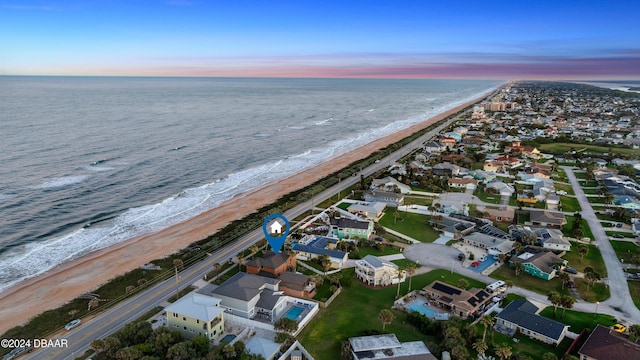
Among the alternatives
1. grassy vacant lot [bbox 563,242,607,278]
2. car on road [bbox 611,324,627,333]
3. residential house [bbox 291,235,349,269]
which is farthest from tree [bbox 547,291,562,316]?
residential house [bbox 291,235,349,269]

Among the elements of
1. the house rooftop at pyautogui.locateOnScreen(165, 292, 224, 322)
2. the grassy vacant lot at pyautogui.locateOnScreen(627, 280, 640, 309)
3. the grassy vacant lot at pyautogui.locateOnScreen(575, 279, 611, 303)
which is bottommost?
the grassy vacant lot at pyautogui.locateOnScreen(627, 280, 640, 309)

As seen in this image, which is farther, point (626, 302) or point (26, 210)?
point (26, 210)

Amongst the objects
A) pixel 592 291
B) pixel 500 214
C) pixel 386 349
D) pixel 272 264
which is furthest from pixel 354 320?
pixel 500 214

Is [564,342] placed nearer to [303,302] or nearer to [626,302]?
[626,302]

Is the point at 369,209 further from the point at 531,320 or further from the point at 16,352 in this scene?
the point at 16,352

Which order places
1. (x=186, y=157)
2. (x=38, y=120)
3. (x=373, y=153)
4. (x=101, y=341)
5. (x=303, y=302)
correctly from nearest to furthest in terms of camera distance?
(x=101, y=341)
(x=303, y=302)
(x=186, y=157)
(x=373, y=153)
(x=38, y=120)

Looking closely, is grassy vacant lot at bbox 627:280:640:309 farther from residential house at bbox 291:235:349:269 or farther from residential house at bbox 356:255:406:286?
residential house at bbox 291:235:349:269

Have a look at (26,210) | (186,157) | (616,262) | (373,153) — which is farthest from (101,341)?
(373,153)
